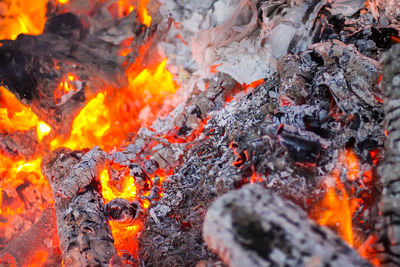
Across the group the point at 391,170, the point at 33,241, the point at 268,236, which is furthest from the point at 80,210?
the point at 391,170

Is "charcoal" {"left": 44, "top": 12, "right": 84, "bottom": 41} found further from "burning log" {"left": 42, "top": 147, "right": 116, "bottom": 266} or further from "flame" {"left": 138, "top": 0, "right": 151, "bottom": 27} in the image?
"burning log" {"left": 42, "top": 147, "right": 116, "bottom": 266}

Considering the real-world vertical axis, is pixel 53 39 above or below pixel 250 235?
above

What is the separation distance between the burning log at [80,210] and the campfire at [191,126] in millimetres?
11

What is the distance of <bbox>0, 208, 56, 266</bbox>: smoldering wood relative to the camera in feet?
8.59

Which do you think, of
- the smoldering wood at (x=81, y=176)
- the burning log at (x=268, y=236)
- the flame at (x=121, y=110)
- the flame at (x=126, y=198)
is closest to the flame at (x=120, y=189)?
the flame at (x=126, y=198)

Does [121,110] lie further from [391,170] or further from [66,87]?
[391,170]

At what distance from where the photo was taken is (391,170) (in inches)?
54.0

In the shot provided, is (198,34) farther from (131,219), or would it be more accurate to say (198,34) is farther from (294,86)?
(131,219)

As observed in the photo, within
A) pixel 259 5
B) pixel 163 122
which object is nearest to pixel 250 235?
pixel 163 122

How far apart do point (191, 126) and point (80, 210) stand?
127 centimetres

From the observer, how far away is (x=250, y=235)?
1.13 m

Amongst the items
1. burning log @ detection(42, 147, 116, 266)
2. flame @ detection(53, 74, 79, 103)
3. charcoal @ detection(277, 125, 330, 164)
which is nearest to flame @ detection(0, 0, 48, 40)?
flame @ detection(53, 74, 79, 103)

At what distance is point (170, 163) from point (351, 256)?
1.71 metres

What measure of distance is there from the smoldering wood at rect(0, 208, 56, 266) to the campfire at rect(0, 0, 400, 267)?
0.05 ft
